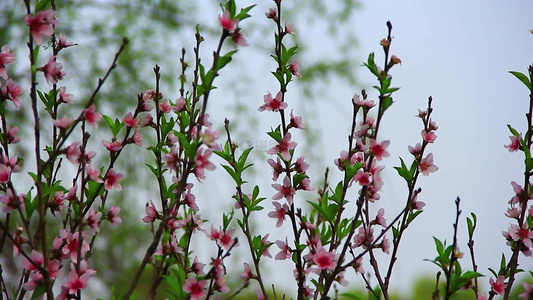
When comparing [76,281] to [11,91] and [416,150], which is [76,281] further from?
[416,150]

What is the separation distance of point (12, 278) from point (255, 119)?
36.8 inches

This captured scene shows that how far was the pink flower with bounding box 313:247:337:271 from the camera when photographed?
0.56 metres

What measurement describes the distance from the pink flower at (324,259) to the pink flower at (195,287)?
12cm

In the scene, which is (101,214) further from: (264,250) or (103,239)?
(103,239)

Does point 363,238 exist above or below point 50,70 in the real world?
below

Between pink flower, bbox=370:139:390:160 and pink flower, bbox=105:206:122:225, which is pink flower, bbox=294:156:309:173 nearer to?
pink flower, bbox=370:139:390:160

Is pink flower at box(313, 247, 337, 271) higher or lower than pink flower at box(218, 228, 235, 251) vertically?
lower

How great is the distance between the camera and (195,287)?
520mm

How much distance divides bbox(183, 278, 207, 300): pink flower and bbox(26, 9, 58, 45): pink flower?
271mm

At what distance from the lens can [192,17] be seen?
7.12ft

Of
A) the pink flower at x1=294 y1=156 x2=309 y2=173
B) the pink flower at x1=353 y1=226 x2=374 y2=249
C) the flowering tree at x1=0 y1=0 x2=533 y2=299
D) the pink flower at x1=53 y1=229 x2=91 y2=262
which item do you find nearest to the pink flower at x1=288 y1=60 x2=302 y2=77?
the flowering tree at x1=0 y1=0 x2=533 y2=299

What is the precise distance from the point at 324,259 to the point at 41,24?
0.36 metres

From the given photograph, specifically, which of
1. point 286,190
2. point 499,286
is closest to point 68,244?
point 286,190

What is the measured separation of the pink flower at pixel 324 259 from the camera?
558mm
